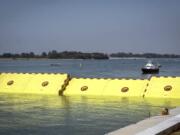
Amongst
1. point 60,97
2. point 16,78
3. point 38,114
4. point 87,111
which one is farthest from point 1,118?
point 16,78

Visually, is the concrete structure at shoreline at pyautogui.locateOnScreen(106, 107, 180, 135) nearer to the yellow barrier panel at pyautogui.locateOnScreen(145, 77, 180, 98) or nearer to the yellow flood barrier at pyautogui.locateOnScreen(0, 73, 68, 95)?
the yellow barrier panel at pyautogui.locateOnScreen(145, 77, 180, 98)

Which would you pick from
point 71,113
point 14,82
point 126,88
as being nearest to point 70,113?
point 71,113

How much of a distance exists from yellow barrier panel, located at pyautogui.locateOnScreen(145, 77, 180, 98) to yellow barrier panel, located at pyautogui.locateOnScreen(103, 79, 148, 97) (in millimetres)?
459

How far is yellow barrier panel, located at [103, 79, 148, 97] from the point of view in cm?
2586

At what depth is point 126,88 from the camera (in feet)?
86.3

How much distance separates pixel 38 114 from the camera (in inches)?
734

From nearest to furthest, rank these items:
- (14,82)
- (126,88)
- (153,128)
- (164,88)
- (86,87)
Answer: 1. (153,128)
2. (164,88)
3. (126,88)
4. (86,87)
5. (14,82)

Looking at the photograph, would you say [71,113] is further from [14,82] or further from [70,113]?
[14,82]

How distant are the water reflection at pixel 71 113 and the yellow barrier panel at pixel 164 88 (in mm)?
1107

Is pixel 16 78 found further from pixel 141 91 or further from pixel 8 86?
pixel 141 91

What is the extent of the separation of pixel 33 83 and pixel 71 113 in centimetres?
1025

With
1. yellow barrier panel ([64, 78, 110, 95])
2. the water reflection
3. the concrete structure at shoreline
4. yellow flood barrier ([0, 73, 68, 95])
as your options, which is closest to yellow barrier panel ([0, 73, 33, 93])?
yellow flood barrier ([0, 73, 68, 95])

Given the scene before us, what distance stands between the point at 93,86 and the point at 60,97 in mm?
2493

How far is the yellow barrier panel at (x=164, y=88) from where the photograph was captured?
25.0 meters
